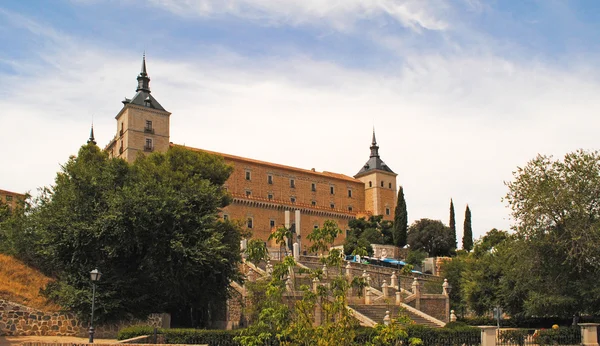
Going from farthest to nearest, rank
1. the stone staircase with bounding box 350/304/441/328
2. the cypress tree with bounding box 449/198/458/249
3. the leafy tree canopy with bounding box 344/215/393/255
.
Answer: the leafy tree canopy with bounding box 344/215/393/255, the cypress tree with bounding box 449/198/458/249, the stone staircase with bounding box 350/304/441/328

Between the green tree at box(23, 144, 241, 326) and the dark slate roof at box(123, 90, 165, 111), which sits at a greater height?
the dark slate roof at box(123, 90, 165, 111)

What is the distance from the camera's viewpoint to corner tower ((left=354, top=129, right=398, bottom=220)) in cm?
8750

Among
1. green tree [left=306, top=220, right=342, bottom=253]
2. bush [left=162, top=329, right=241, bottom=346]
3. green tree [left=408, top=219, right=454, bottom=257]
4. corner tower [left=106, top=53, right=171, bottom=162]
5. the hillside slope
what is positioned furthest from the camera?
green tree [left=408, top=219, right=454, bottom=257]

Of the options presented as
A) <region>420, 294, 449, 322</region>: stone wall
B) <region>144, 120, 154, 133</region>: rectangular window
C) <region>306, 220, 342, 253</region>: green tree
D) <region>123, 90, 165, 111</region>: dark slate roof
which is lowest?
<region>420, 294, 449, 322</region>: stone wall

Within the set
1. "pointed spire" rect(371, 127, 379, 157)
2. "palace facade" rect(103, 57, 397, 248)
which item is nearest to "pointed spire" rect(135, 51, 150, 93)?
"palace facade" rect(103, 57, 397, 248)

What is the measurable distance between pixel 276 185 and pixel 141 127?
67.3 feet

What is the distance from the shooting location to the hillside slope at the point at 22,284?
83.9 feet

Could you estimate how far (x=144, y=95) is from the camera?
6744 cm

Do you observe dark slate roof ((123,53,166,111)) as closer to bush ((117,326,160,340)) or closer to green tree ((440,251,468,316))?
green tree ((440,251,468,316))

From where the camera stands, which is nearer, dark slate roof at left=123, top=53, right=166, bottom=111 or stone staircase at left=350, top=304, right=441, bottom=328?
stone staircase at left=350, top=304, right=441, bottom=328

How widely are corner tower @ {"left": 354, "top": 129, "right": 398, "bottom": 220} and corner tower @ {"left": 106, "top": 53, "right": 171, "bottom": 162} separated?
3296 centimetres

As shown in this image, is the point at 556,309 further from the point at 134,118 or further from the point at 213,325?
the point at 134,118

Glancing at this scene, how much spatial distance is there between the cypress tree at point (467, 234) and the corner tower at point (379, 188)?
1651cm

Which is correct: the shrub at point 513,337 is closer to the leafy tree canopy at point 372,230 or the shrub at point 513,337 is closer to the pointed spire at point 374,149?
the leafy tree canopy at point 372,230
